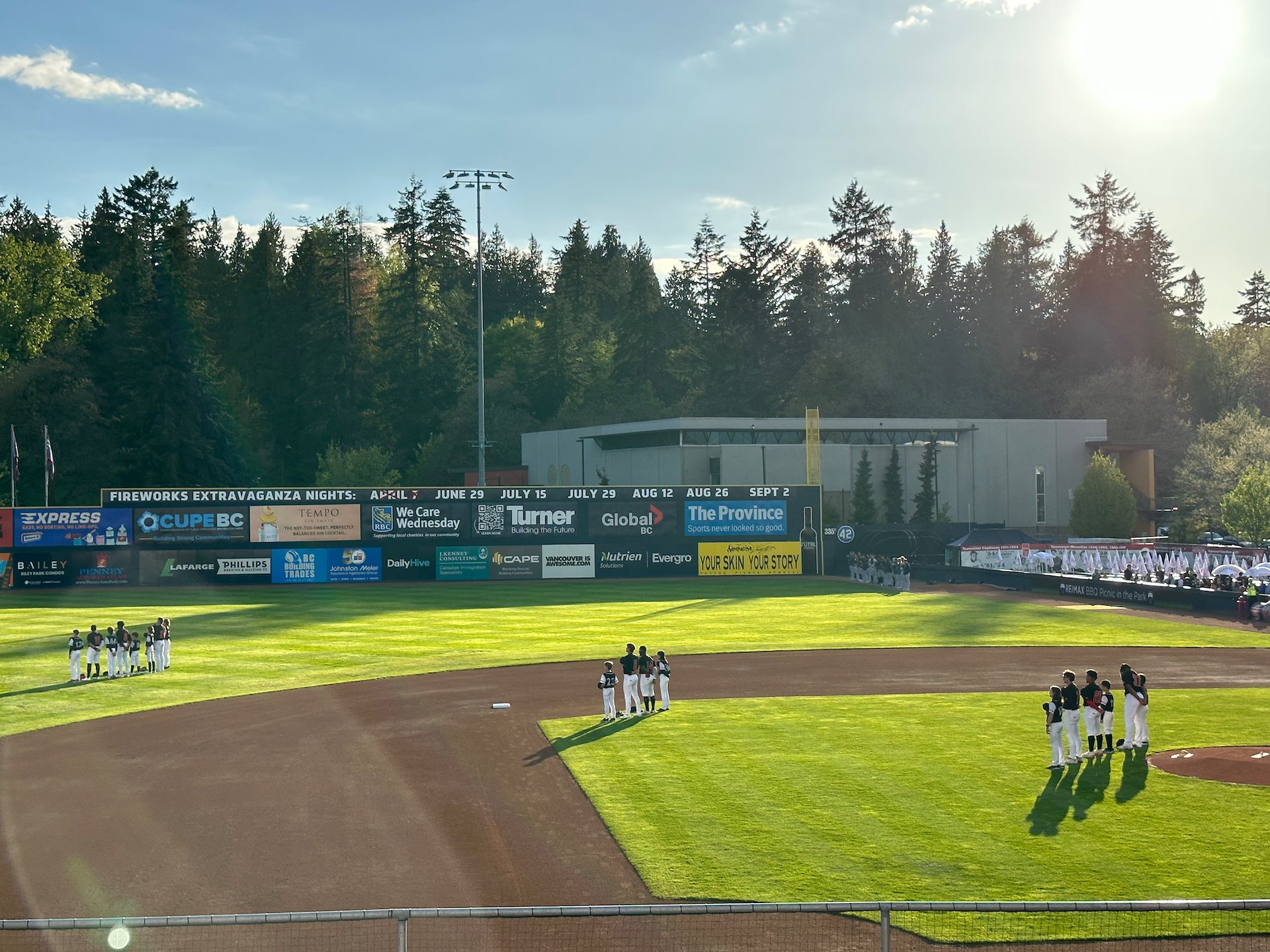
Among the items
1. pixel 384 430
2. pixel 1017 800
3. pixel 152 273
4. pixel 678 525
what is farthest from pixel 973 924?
pixel 384 430

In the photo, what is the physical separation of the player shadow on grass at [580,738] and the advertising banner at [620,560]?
35675mm

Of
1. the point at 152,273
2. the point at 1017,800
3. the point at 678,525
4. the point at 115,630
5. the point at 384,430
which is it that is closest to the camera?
the point at 1017,800

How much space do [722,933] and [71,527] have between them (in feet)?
165

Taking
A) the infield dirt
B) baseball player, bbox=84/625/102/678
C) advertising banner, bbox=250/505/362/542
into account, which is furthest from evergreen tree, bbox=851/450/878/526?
baseball player, bbox=84/625/102/678

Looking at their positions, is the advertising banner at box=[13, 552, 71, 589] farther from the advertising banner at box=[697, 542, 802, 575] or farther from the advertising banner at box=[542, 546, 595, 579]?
the advertising banner at box=[697, 542, 802, 575]

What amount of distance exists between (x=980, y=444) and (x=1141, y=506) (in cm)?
1324

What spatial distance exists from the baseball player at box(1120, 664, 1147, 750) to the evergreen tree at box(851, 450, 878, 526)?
5292cm

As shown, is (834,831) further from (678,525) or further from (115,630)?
(678,525)

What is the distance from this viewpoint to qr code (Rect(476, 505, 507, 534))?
5750 cm

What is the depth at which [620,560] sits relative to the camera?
59.2m

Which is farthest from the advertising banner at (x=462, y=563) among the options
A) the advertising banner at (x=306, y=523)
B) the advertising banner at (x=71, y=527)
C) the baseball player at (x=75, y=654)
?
the baseball player at (x=75, y=654)

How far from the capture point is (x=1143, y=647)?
3319cm

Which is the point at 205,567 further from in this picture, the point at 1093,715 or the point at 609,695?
the point at 1093,715

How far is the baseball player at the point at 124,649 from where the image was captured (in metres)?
29.1
